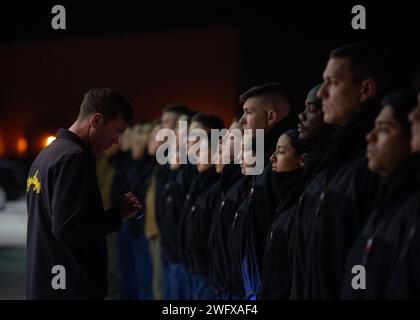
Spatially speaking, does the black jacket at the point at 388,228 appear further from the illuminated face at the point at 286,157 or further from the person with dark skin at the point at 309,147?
the illuminated face at the point at 286,157

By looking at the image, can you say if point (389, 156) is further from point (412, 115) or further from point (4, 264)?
point (4, 264)

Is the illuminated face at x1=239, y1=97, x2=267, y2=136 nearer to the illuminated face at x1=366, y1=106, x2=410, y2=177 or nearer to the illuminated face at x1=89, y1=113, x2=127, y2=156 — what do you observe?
the illuminated face at x1=89, y1=113, x2=127, y2=156

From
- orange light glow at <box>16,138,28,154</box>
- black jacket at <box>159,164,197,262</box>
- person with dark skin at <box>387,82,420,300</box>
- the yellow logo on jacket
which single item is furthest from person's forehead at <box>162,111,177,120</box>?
orange light glow at <box>16,138,28,154</box>

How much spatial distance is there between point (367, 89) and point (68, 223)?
1490 mm

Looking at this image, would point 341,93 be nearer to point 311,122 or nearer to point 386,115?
point 386,115

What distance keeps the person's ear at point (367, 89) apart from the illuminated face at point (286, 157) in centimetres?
95

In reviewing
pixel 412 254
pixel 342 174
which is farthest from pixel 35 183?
pixel 412 254

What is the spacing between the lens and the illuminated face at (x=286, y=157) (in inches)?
188

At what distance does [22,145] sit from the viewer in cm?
1702

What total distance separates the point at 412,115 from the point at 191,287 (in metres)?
4.07

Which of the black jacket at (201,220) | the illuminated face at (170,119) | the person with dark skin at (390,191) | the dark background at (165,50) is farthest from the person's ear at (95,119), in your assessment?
the illuminated face at (170,119)
